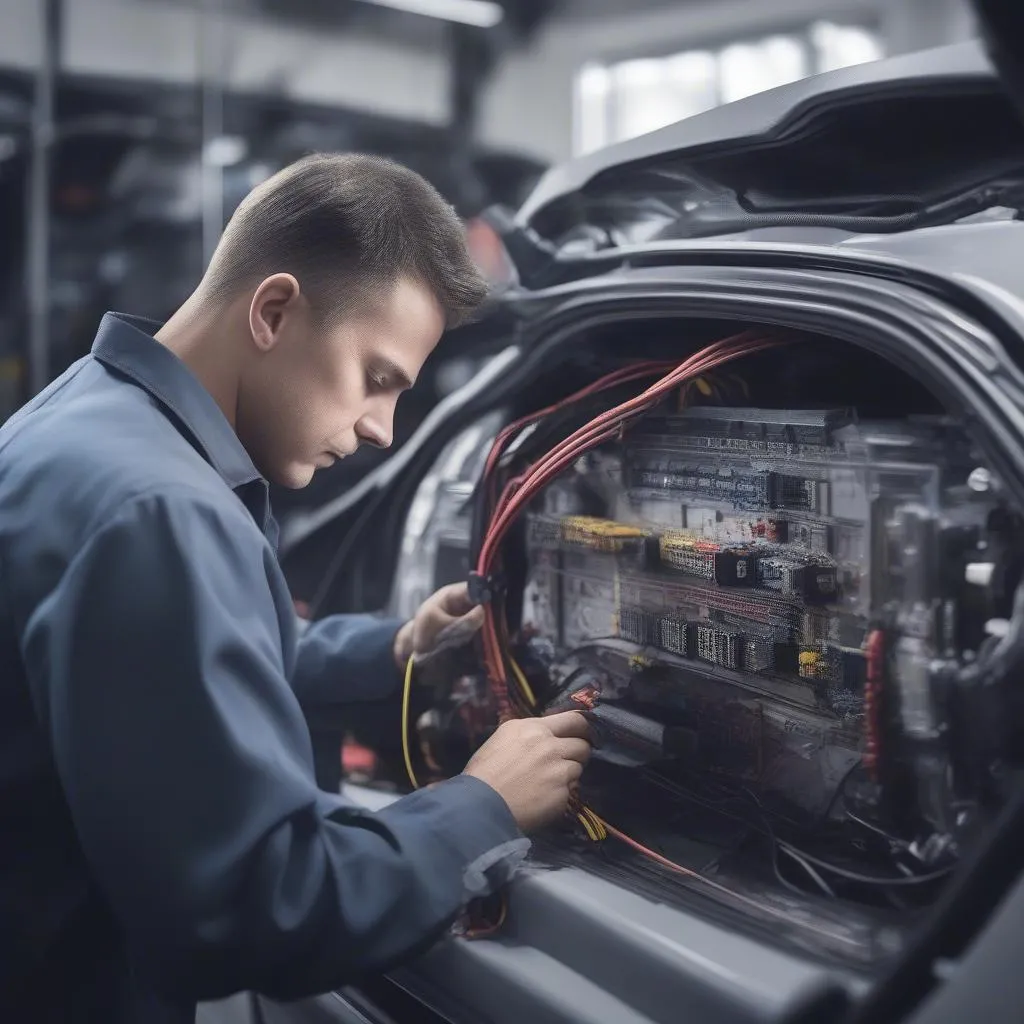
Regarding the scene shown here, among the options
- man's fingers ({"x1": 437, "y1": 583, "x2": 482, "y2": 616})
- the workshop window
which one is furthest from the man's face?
the workshop window

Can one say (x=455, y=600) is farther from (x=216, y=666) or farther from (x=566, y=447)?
(x=216, y=666)

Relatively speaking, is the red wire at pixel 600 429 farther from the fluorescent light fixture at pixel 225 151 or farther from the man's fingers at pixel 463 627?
the fluorescent light fixture at pixel 225 151

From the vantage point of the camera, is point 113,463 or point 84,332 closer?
point 113,463

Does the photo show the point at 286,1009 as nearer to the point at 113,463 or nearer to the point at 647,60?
the point at 113,463

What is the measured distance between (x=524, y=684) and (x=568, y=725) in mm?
250

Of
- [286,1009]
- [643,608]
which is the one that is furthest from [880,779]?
[286,1009]

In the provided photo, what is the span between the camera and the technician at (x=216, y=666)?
825 millimetres

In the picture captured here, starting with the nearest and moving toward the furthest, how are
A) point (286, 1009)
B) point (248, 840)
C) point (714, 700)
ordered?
point (248, 840) → point (714, 700) → point (286, 1009)

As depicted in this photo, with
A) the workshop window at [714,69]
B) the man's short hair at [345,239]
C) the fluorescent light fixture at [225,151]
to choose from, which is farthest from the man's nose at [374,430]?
the fluorescent light fixture at [225,151]

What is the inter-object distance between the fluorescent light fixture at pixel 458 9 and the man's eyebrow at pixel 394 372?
335cm

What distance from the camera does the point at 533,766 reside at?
106 cm

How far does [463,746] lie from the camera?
1471 mm

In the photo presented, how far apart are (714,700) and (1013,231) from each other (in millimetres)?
564

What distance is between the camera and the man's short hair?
108 centimetres
